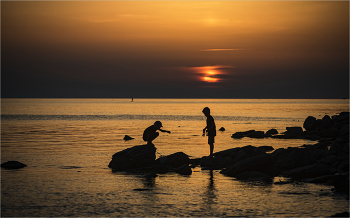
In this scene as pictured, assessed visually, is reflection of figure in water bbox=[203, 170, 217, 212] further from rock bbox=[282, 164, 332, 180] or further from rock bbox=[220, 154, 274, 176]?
rock bbox=[282, 164, 332, 180]

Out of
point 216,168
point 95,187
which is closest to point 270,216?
point 95,187

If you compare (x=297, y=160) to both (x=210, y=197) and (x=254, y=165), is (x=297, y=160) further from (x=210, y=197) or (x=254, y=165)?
(x=210, y=197)

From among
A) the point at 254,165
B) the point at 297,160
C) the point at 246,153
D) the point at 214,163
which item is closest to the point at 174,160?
the point at 214,163

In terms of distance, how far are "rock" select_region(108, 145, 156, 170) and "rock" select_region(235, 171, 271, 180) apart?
4902 millimetres

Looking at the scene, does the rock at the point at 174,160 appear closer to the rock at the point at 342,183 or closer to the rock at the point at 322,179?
the rock at the point at 322,179

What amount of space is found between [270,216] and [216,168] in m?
8.73

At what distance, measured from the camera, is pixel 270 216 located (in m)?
11.2

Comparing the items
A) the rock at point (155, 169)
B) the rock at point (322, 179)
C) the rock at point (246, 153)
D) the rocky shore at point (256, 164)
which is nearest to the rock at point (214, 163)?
the rocky shore at point (256, 164)

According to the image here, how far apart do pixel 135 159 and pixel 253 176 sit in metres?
6.24

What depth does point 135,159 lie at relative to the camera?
19531 mm

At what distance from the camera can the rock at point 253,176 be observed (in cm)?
A: 1718

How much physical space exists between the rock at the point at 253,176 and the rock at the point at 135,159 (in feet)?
16.1

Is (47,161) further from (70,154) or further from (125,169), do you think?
(125,169)

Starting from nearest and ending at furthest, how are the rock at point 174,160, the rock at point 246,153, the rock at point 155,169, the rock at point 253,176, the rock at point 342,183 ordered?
the rock at point 342,183, the rock at point 253,176, the rock at point 155,169, the rock at point 246,153, the rock at point 174,160
